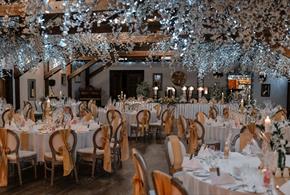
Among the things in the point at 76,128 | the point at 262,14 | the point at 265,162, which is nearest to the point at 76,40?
the point at 76,128

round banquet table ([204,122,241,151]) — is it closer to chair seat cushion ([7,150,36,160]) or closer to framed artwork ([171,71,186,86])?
chair seat cushion ([7,150,36,160])

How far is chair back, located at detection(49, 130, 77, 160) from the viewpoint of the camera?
616cm

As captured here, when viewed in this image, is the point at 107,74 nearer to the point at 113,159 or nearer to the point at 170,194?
the point at 113,159

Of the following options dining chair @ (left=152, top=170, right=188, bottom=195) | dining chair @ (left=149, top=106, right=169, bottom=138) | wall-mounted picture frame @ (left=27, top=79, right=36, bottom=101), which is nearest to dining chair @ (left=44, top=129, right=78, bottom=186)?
dining chair @ (left=152, top=170, right=188, bottom=195)

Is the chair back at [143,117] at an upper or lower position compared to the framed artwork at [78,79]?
lower

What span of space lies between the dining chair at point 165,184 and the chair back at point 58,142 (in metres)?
3.18

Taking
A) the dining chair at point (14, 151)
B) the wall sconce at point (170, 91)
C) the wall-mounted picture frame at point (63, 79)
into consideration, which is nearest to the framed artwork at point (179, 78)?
the wall sconce at point (170, 91)

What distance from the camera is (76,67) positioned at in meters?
18.9

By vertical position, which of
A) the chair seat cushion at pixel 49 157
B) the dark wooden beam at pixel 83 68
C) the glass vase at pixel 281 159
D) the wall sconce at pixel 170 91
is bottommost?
the chair seat cushion at pixel 49 157

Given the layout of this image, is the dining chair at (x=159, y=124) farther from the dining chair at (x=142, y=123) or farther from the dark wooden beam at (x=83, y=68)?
the dark wooden beam at (x=83, y=68)

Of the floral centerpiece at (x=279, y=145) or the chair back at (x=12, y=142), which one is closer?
the floral centerpiece at (x=279, y=145)

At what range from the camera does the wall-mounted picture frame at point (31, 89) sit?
15.5 meters

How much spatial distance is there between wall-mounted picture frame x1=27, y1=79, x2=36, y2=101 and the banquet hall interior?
0.15ft

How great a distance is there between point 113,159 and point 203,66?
31.4 ft
